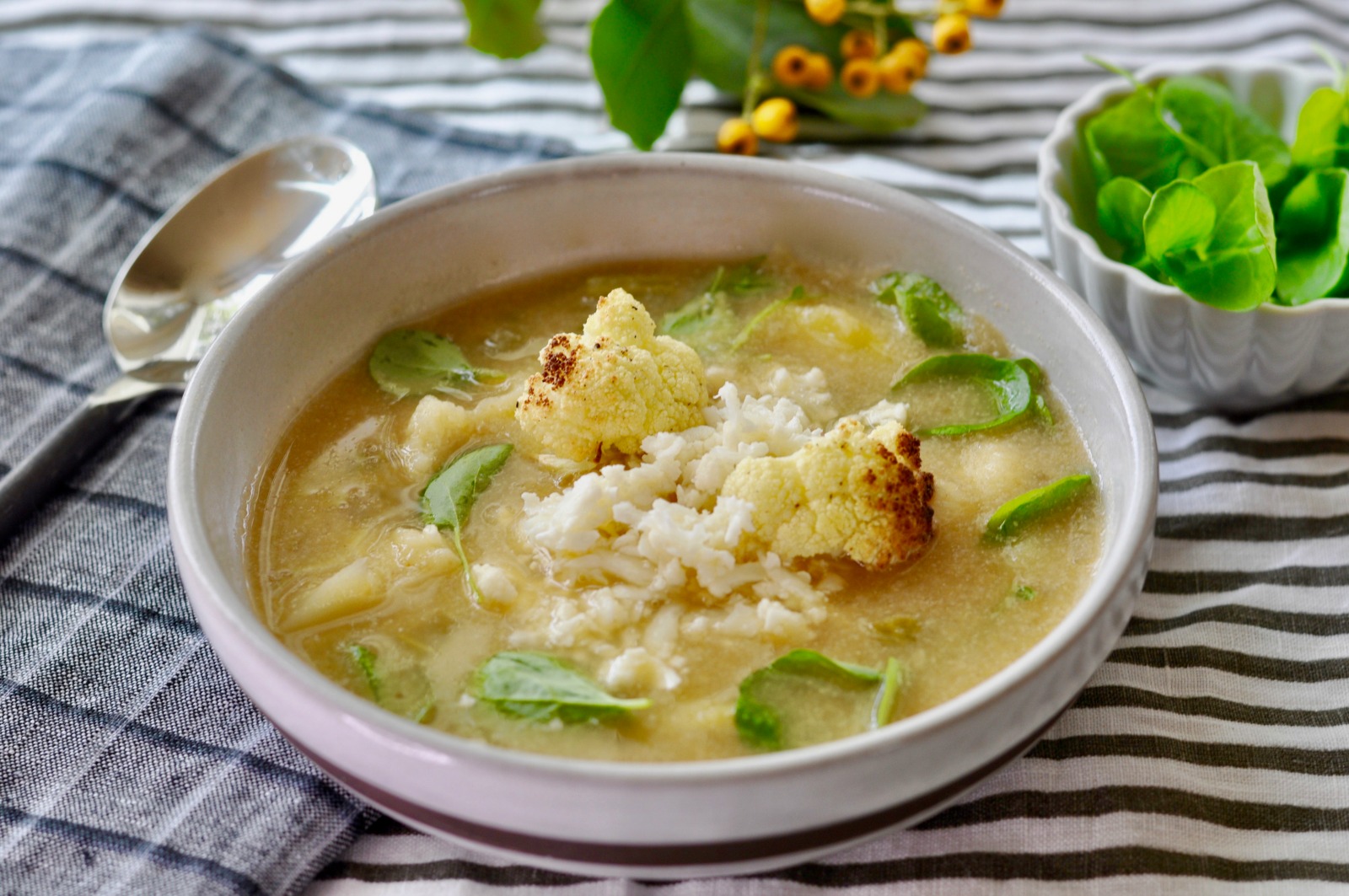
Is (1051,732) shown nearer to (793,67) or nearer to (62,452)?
(62,452)

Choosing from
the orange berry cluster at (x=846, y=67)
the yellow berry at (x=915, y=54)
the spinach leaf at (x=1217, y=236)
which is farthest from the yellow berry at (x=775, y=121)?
the spinach leaf at (x=1217, y=236)

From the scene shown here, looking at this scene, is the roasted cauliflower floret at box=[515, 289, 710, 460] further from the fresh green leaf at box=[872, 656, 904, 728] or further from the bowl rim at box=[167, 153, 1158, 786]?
the fresh green leaf at box=[872, 656, 904, 728]

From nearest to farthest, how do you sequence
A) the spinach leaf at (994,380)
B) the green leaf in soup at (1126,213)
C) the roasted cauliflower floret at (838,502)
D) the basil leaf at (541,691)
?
the basil leaf at (541,691)
the roasted cauliflower floret at (838,502)
the spinach leaf at (994,380)
the green leaf in soup at (1126,213)

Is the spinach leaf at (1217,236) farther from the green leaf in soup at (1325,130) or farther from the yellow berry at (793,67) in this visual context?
the yellow berry at (793,67)

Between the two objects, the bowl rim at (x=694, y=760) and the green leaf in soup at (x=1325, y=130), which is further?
the green leaf in soup at (x=1325, y=130)

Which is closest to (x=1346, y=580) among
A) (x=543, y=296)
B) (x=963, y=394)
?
(x=963, y=394)
